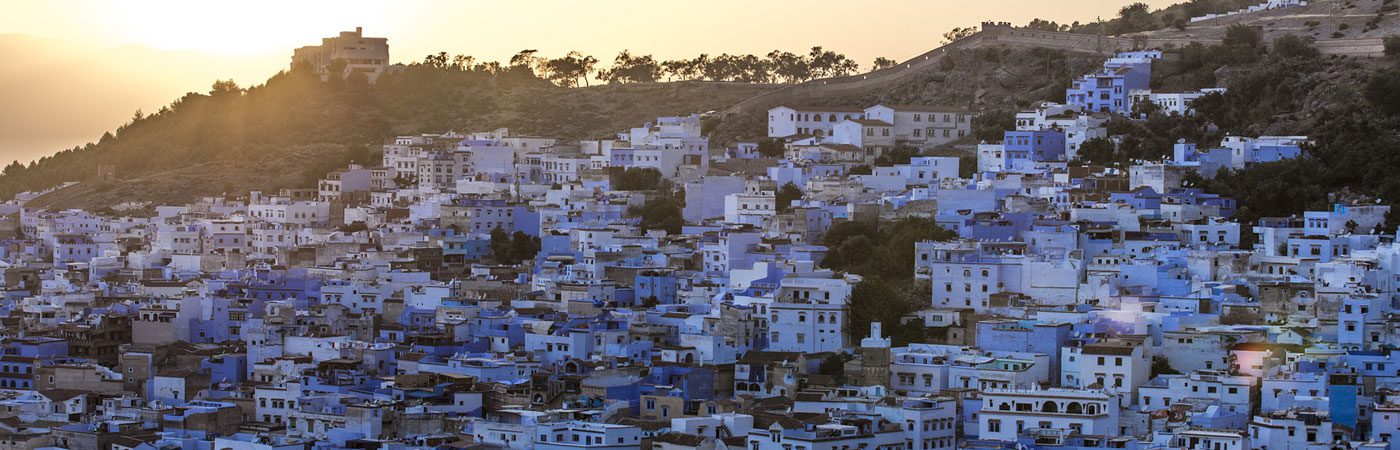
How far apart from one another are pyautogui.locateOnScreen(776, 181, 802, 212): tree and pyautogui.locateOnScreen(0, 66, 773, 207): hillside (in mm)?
13785

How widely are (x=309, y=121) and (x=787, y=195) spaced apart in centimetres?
2231

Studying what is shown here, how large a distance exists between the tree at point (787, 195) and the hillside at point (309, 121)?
13785 millimetres

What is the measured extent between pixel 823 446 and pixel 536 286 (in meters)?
11.9

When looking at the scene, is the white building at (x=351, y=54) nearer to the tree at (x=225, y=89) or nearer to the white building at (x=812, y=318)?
the tree at (x=225, y=89)

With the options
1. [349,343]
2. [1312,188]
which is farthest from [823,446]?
[1312,188]

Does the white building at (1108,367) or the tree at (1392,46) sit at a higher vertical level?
the tree at (1392,46)

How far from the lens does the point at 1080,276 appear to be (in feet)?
105

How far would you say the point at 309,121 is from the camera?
195 ft

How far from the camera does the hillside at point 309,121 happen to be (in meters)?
55.1

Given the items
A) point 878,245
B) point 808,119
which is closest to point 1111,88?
point 808,119

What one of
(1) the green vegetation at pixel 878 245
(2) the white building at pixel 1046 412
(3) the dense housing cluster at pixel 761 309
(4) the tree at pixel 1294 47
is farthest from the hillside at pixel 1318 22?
(2) the white building at pixel 1046 412

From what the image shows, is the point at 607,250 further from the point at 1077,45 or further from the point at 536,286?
the point at 1077,45

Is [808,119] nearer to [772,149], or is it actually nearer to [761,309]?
[772,149]

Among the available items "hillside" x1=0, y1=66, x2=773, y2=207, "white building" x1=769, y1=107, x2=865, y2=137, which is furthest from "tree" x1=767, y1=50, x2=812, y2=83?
"white building" x1=769, y1=107, x2=865, y2=137
